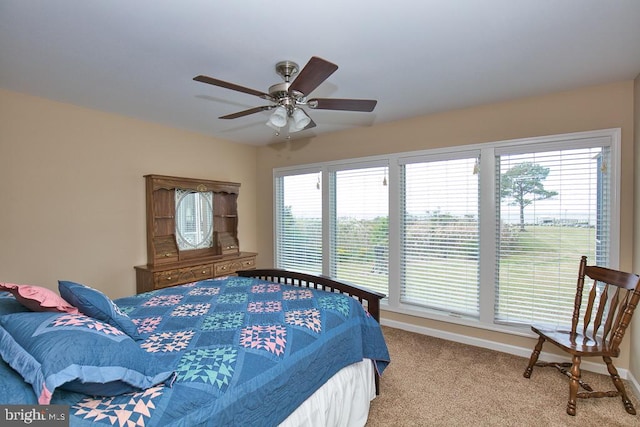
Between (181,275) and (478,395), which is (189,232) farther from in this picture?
(478,395)

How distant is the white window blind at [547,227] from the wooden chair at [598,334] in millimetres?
242

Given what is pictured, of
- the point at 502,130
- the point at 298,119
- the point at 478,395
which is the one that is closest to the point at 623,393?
the point at 478,395

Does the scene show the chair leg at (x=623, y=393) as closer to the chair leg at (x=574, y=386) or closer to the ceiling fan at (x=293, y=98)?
the chair leg at (x=574, y=386)

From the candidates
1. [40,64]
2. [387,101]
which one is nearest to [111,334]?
[40,64]

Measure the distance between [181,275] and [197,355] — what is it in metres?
2.35

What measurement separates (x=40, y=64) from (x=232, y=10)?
164 cm

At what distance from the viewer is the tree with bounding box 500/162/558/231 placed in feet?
9.36

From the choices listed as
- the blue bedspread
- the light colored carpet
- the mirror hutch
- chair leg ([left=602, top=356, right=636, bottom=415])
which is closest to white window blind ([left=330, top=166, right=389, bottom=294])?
the light colored carpet

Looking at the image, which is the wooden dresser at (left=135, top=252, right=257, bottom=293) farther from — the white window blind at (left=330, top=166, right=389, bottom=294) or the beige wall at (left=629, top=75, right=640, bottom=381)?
the beige wall at (left=629, top=75, right=640, bottom=381)

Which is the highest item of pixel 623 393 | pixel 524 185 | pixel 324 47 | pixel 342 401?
pixel 324 47

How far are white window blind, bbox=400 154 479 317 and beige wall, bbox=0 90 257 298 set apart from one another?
2.95m

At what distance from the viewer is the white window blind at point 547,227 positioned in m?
2.65

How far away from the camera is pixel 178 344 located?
1546 mm

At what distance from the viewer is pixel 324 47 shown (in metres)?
1.99
